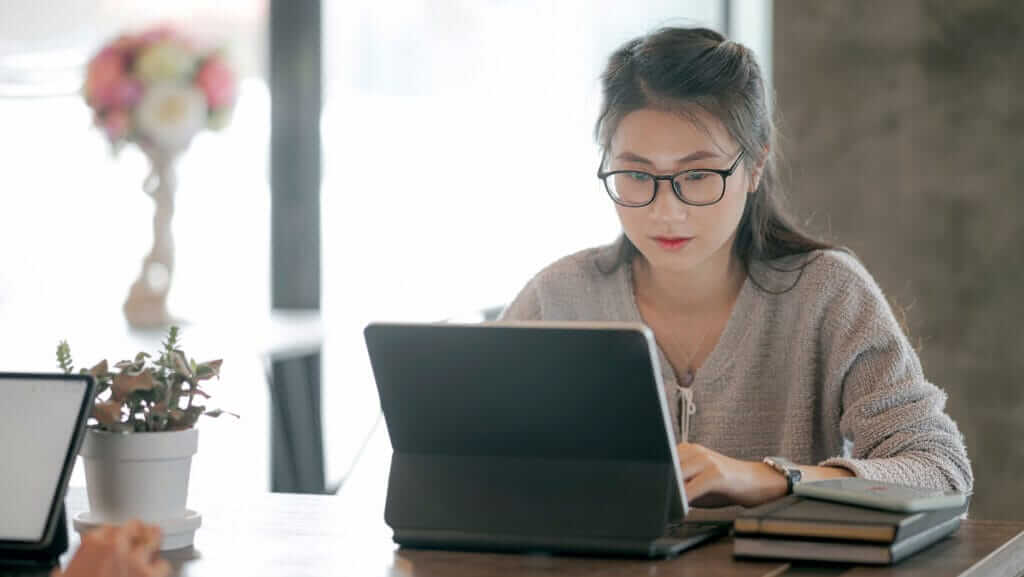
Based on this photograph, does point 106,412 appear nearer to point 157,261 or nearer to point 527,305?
point 527,305

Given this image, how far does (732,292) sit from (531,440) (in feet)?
2.67

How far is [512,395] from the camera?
1.44m

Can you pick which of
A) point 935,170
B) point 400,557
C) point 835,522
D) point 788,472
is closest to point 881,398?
point 788,472

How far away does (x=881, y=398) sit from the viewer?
1920 millimetres

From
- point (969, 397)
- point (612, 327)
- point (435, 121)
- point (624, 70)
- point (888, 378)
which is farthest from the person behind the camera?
point (969, 397)

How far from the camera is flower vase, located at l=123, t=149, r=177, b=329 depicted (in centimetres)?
272

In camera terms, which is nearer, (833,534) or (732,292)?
(833,534)

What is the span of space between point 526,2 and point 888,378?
247 cm

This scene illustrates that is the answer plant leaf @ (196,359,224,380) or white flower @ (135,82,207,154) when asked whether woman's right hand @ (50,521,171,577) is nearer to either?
plant leaf @ (196,359,224,380)

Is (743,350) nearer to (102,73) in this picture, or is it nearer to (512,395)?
(512,395)

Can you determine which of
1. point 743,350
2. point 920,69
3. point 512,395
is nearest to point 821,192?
point 920,69

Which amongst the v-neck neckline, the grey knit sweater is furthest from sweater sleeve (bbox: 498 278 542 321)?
the v-neck neckline

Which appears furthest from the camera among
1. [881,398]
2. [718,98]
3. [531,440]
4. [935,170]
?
[935,170]

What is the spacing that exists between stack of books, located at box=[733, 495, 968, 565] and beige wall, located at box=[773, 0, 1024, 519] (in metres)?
2.66
